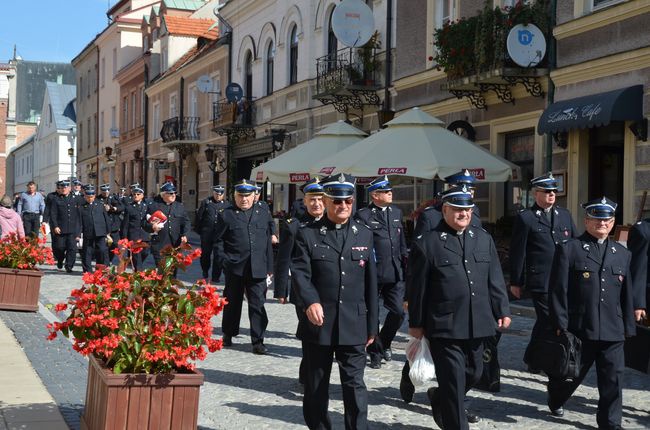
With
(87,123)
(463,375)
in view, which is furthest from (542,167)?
(87,123)

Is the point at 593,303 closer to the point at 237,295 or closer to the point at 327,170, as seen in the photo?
the point at 237,295

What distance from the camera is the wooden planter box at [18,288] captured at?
13180mm

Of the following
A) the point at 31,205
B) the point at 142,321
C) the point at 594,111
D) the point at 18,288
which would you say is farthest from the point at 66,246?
the point at 142,321

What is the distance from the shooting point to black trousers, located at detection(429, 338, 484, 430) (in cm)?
627

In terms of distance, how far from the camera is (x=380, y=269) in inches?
380

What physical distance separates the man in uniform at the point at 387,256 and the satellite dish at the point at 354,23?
11407 millimetres

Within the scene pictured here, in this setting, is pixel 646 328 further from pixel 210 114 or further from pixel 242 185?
pixel 210 114

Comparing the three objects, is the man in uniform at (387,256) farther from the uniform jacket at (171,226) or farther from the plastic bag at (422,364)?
the uniform jacket at (171,226)

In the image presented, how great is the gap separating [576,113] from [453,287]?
8710 millimetres

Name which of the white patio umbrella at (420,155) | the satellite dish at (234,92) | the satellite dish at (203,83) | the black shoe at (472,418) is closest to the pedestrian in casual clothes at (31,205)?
the satellite dish at (234,92)

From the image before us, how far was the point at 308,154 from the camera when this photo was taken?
18891 mm

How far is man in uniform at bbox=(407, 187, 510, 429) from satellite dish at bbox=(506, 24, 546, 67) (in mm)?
9571

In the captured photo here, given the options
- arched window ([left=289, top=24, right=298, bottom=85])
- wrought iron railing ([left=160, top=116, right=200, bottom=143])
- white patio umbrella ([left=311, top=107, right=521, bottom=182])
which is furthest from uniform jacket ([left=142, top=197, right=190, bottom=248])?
wrought iron railing ([left=160, top=116, right=200, bottom=143])

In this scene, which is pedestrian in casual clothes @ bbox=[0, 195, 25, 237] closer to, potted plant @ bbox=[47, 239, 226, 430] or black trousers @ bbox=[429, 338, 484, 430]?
potted plant @ bbox=[47, 239, 226, 430]
